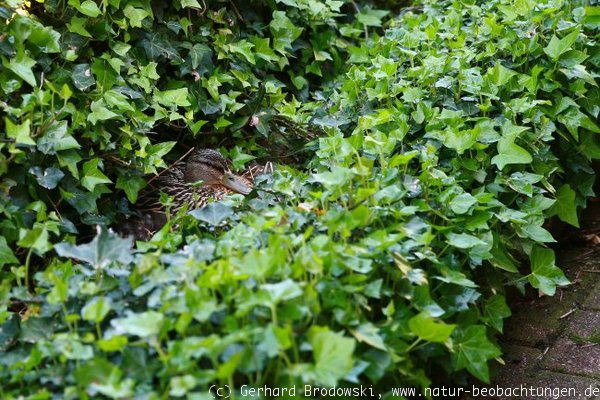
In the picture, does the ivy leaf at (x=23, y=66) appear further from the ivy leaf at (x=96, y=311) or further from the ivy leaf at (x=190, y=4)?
the ivy leaf at (x=96, y=311)

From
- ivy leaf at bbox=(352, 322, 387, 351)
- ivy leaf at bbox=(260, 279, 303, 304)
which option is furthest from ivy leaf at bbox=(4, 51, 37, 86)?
ivy leaf at bbox=(352, 322, 387, 351)

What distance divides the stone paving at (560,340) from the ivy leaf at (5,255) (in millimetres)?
1900

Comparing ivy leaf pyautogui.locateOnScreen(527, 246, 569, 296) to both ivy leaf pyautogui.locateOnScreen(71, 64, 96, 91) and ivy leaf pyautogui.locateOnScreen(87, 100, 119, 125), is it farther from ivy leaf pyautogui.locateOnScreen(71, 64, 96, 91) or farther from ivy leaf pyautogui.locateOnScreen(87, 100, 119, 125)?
ivy leaf pyautogui.locateOnScreen(71, 64, 96, 91)

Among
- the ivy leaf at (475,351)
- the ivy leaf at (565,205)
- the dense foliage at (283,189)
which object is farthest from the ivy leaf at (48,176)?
the ivy leaf at (565,205)

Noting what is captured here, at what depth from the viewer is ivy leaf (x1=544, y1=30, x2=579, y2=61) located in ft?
11.1

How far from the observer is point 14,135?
2705 mm

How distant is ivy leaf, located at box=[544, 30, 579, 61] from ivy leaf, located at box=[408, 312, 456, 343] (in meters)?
1.80

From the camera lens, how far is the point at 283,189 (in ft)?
8.76

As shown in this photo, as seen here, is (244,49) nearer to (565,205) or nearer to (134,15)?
(134,15)

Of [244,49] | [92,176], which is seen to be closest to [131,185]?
[92,176]

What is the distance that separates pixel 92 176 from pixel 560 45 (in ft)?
7.15

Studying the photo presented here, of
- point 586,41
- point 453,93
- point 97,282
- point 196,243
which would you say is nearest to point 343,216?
point 196,243

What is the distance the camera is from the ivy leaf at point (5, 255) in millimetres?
2645

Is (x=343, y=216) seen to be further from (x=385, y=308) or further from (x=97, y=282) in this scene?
(x=97, y=282)
